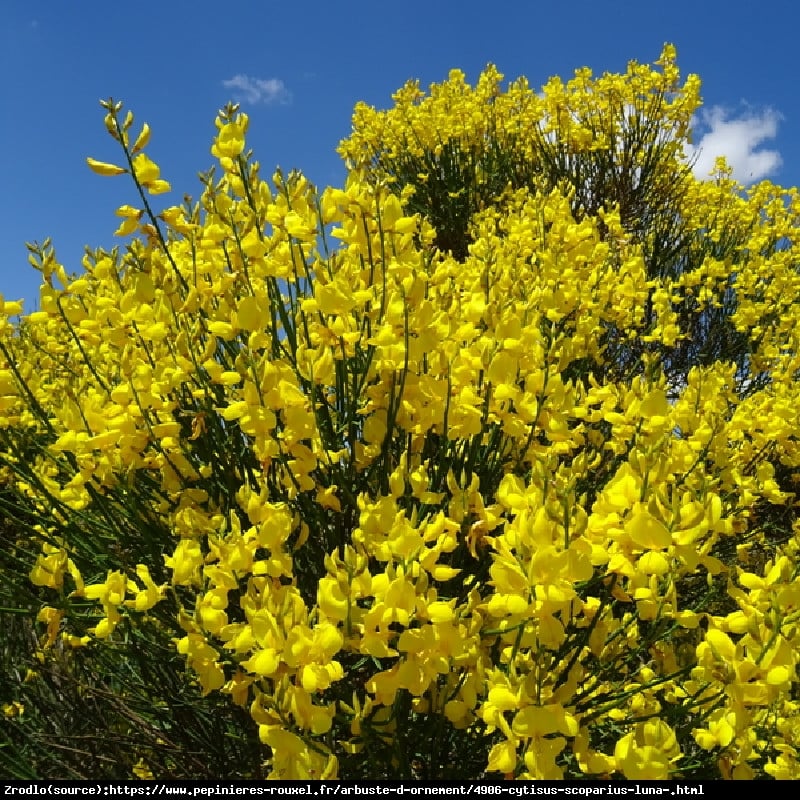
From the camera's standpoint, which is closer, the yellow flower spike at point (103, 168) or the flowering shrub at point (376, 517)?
the flowering shrub at point (376, 517)

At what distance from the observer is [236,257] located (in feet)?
5.85

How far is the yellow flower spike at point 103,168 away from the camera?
5.07 ft

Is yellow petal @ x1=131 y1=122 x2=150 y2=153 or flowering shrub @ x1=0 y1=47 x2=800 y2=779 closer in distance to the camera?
flowering shrub @ x1=0 y1=47 x2=800 y2=779

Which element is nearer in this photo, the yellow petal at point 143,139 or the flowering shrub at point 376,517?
the flowering shrub at point 376,517

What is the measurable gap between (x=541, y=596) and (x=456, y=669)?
0.53m

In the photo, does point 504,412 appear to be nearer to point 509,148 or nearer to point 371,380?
point 371,380

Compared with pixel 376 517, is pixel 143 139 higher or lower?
higher

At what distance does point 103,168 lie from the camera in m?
1.55

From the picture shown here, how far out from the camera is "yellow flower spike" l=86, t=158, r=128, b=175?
5.07ft

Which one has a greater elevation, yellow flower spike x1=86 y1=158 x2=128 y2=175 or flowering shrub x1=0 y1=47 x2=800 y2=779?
yellow flower spike x1=86 y1=158 x2=128 y2=175

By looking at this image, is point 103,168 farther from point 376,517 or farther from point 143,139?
point 376,517

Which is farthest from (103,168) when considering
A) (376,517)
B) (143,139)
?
(376,517)

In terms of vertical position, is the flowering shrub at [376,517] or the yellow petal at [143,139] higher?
the yellow petal at [143,139]

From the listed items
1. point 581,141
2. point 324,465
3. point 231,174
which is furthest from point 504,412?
point 581,141
